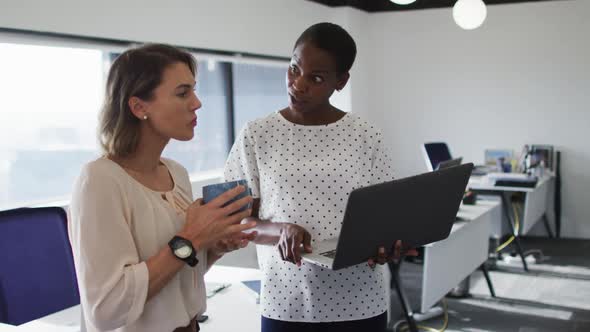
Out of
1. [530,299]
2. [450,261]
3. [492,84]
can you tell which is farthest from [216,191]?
[492,84]

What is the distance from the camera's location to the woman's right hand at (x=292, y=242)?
145cm

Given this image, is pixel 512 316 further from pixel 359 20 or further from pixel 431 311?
pixel 359 20

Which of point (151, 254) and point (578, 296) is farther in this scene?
A: point (578, 296)

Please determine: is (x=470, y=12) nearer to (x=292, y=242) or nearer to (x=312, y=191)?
(x=312, y=191)

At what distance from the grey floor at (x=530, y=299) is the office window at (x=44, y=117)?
2.59 metres

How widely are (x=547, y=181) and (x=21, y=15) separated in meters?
5.24

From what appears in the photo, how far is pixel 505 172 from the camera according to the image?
5.79m

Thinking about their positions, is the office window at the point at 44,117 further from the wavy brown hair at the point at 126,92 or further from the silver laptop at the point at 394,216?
the silver laptop at the point at 394,216

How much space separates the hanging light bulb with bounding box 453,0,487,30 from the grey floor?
2155 millimetres

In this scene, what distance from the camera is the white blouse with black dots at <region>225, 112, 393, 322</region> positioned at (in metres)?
1.56

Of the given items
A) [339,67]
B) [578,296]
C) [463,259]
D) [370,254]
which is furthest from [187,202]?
[578,296]

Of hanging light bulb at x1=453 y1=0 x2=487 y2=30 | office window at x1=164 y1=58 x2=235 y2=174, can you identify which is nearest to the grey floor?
office window at x1=164 y1=58 x2=235 y2=174

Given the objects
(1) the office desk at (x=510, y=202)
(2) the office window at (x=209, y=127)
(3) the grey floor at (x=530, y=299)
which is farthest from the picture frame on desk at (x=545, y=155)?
(2) the office window at (x=209, y=127)

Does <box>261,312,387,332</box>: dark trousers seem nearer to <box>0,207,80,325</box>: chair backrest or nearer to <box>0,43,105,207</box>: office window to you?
<box>0,207,80,325</box>: chair backrest
